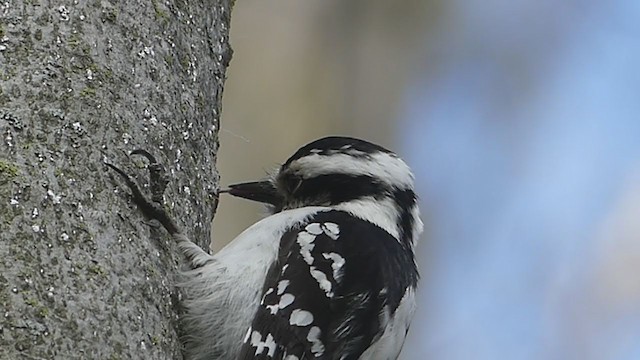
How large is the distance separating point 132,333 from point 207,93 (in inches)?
26.1

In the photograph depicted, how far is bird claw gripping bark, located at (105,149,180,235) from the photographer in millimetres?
1937

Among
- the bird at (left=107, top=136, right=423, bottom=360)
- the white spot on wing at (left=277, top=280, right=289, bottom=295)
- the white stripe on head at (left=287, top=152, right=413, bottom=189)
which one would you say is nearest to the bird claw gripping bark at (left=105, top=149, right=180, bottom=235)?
the bird at (left=107, top=136, right=423, bottom=360)

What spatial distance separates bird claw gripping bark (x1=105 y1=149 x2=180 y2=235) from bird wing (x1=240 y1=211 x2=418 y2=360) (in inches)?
10.0

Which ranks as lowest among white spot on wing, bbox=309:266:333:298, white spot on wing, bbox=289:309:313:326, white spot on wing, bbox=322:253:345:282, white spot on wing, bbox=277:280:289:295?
white spot on wing, bbox=289:309:313:326

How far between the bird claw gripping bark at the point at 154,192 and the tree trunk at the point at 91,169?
16 mm

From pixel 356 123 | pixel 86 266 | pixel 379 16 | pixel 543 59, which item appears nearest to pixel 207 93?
pixel 86 266

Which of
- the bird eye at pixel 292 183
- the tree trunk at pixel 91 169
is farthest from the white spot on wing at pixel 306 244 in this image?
the bird eye at pixel 292 183

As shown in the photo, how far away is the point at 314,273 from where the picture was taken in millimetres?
2252

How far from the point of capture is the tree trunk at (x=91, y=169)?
169 centimetres

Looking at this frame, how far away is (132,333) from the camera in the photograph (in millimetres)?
1787

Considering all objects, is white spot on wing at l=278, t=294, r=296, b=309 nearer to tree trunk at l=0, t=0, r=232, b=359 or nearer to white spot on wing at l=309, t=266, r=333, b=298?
white spot on wing at l=309, t=266, r=333, b=298

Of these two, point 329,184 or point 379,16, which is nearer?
point 329,184

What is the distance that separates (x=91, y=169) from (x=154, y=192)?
0.19m

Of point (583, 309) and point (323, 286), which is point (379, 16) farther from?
point (323, 286)
